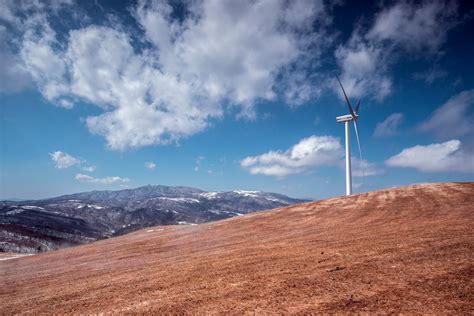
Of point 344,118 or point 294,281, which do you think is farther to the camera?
point 344,118

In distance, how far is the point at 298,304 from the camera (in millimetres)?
9672

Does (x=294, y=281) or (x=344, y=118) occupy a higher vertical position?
(x=344, y=118)

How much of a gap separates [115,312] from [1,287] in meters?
14.0

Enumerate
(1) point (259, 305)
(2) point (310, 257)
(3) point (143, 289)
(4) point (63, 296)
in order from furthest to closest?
(2) point (310, 257)
(4) point (63, 296)
(3) point (143, 289)
(1) point (259, 305)

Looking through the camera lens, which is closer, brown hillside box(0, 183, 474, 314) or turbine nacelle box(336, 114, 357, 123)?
brown hillside box(0, 183, 474, 314)

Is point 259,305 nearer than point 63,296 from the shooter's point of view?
Yes

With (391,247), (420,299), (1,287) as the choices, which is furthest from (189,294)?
(1,287)

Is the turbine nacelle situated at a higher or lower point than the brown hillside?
higher

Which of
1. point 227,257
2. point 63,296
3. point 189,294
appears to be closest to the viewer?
point 189,294

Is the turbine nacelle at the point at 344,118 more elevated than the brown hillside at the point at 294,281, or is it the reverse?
the turbine nacelle at the point at 344,118

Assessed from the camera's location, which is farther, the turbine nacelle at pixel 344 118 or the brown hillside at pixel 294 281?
the turbine nacelle at pixel 344 118

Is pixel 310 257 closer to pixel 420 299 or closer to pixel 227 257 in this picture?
pixel 227 257

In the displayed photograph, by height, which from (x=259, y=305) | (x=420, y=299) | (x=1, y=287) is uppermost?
(x=420, y=299)

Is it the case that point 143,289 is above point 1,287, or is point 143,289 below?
above
